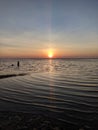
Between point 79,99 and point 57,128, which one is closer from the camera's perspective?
point 57,128

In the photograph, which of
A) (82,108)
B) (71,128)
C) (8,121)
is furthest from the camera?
(82,108)

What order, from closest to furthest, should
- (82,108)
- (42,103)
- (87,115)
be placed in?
1. (87,115)
2. (82,108)
3. (42,103)

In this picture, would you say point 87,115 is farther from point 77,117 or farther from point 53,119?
point 53,119

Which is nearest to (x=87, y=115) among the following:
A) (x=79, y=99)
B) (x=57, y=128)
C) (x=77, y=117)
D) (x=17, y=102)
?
(x=77, y=117)

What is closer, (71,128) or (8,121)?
(71,128)

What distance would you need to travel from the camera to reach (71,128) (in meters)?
5.90

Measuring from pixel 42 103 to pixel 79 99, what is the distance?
272 cm

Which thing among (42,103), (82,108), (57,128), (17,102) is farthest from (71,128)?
(17,102)

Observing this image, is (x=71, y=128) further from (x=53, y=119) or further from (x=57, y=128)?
(x=53, y=119)

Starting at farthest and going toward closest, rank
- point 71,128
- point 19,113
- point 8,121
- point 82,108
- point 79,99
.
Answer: point 79,99, point 82,108, point 19,113, point 8,121, point 71,128

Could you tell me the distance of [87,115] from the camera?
709 centimetres

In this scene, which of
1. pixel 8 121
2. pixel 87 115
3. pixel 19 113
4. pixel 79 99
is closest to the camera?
pixel 8 121

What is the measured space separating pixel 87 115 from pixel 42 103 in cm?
326

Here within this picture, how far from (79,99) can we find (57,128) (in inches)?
171
